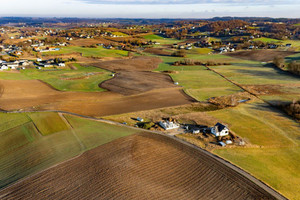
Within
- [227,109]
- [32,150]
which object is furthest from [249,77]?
[32,150]

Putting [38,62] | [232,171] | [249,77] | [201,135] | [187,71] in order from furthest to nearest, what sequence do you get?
[38,62]
[187,71]
[249,77]
[201,135]
[232,171]

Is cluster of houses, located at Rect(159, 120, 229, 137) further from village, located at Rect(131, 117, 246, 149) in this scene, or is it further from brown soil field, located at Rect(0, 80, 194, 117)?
brown soil field, located at Rect(0, 80, 194, 117)

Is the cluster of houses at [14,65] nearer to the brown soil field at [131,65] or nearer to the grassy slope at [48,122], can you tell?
the brown soil field at [131,65]

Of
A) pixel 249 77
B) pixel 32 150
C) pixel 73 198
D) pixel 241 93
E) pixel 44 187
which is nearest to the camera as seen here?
pixel 73 198

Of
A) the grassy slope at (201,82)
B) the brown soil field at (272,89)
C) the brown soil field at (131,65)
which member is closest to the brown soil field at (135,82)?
the grassy slope at (201,82)

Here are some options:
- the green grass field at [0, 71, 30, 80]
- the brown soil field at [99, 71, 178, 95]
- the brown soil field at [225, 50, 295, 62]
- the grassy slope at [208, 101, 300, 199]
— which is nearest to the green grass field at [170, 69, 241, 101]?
the brown soil field at [99, 71, 178, 95]

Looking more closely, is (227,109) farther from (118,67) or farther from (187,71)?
(118,67)

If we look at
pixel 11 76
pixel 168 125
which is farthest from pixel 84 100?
pixel 11 76
